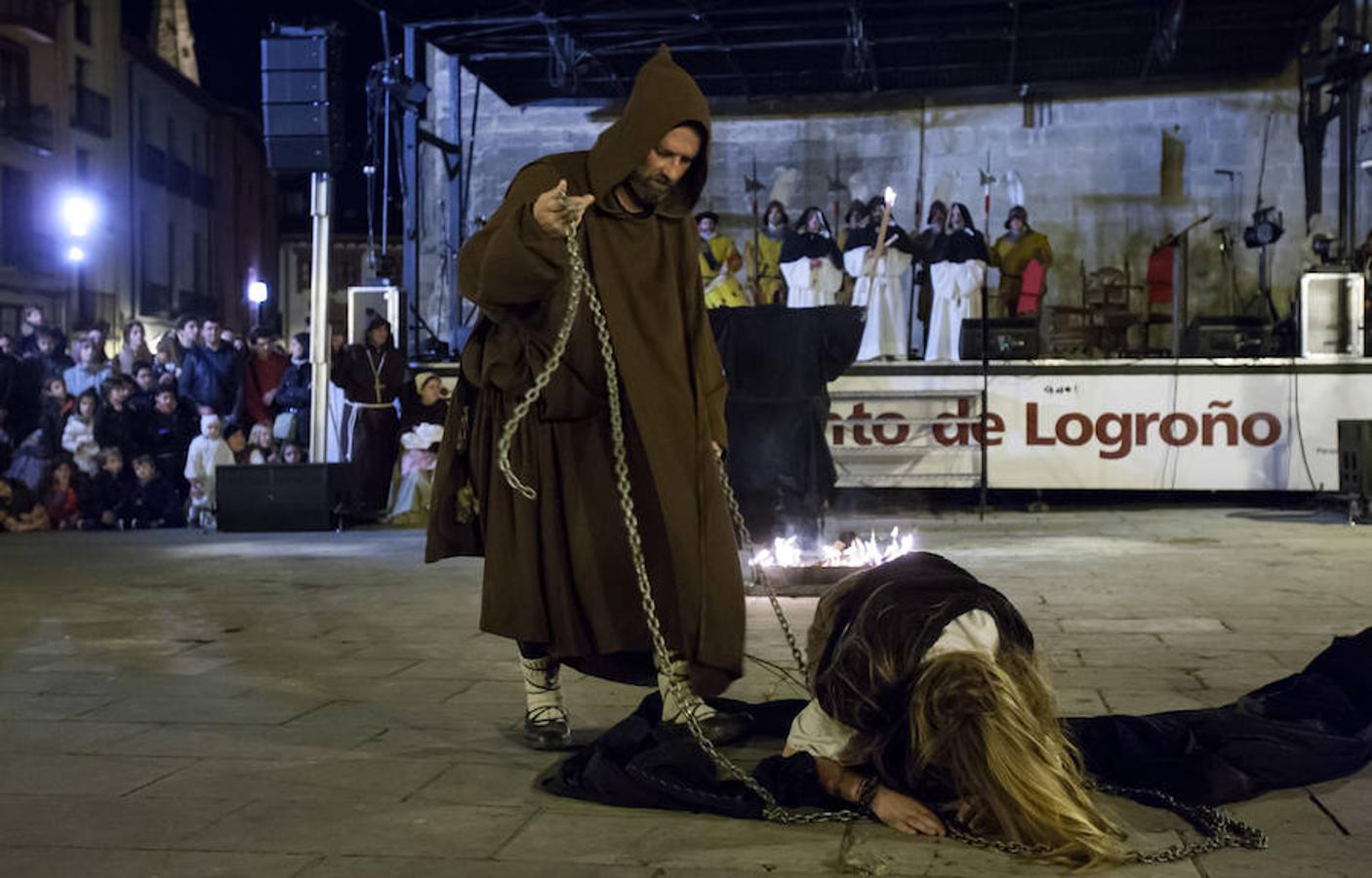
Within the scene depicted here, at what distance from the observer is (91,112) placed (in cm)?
3384

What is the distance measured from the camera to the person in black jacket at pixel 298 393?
13.7 meters

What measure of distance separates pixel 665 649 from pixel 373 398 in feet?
31.5

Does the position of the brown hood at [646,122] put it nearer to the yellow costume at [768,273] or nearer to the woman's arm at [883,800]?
the woman's arm at [883,800]

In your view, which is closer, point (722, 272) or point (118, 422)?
point (118, 422)

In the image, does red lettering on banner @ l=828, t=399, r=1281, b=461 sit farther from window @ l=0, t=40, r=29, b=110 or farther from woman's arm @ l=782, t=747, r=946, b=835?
window @ l=0, t=40, r=29, b=110

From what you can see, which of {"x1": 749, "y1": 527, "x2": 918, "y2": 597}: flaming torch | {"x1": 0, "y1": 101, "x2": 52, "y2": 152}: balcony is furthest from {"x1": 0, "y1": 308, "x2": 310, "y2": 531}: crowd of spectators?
{"x1": 0, "y1": 101, "x2": 52, "y2": 152}: balcony

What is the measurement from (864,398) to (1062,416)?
5.48 feet

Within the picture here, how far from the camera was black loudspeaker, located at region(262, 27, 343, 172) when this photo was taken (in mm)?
11633

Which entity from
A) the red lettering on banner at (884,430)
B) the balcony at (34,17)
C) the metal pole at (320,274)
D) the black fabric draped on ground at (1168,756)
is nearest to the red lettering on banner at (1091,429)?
A: the red lettering on banner at (884,430)

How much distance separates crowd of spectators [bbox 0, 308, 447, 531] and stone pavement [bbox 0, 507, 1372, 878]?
2.88 meters

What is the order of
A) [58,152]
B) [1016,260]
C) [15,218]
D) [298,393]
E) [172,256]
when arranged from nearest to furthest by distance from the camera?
[298,393]
[1016,260]
[15,218]
[58,152]
[172,256]

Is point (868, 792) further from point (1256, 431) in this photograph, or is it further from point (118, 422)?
point (118, 422)

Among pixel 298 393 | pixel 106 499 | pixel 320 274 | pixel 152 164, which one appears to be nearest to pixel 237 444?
pixel 298 393

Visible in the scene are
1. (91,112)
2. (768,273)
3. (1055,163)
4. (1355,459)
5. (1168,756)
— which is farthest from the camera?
(91,112)
